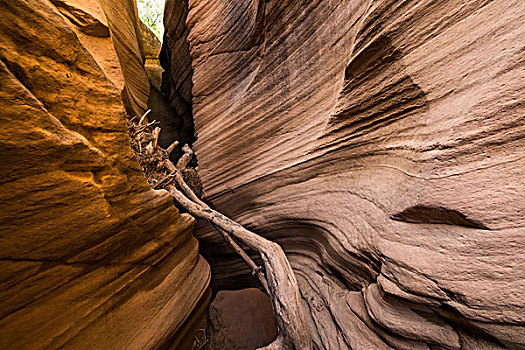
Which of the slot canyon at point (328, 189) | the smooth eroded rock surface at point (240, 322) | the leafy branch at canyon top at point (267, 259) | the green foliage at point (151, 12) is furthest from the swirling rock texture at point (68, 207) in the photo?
the green foliage at point (151, 12)

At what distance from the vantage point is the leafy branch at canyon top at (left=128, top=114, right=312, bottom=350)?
1885mm

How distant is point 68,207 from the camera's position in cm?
126

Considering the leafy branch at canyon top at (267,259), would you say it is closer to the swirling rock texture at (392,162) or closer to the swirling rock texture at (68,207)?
the swirling rock texture at (392,162)

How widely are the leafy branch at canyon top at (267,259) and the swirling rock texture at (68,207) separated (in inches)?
43.4

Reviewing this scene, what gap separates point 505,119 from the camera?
1.25 metres

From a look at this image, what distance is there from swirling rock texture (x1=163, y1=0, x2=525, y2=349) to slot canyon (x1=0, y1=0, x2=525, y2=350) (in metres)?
0.01

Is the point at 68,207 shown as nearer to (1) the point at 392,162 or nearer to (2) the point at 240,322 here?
(1) the point at 392,162

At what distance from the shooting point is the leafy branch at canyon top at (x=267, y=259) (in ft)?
6.18

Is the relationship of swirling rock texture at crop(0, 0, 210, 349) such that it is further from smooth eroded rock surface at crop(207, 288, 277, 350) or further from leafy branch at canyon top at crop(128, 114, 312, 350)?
smooth eroded rock surface at crop(207, 288, 277, 350)

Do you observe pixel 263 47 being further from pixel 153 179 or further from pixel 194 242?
pixel 194 242

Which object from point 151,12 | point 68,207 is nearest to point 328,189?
point 68,207

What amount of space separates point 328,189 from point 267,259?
1211 mm

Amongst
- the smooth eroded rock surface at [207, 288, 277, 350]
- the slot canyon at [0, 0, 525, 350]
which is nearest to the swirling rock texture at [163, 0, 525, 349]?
the slot canyon at [0, 0, 525, 350]

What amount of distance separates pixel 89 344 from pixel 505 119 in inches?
127
